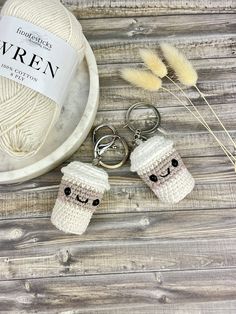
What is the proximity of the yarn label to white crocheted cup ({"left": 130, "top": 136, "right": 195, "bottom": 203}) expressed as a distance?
18 cm

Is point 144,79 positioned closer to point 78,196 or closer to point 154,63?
point 154,63

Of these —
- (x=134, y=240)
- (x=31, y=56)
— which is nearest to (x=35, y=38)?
(x=31, y=56)

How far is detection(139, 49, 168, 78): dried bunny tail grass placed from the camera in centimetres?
81

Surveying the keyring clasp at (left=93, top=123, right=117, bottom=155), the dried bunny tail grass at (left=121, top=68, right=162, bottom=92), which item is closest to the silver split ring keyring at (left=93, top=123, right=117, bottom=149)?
the keyring clasp at (left=93, top=123, right=117, bottom=155)

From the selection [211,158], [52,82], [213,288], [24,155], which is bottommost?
[213,288]

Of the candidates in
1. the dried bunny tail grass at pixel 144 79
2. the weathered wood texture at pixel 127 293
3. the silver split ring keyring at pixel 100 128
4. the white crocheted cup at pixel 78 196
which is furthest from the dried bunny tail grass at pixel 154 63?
the weathered wood texture at pixel 127 293

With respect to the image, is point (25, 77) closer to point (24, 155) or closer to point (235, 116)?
point (24, 155)

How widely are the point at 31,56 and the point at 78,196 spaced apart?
241 millimetres

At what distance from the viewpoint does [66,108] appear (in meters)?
0.79

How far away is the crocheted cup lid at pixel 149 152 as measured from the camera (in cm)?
71

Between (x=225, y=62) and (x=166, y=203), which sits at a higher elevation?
(x=225, y=62)

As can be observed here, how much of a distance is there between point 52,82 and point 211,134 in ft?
1.15

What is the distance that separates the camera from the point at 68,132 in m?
0.78

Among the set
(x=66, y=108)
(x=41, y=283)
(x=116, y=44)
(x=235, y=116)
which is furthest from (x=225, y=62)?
(x=41, y=283)
